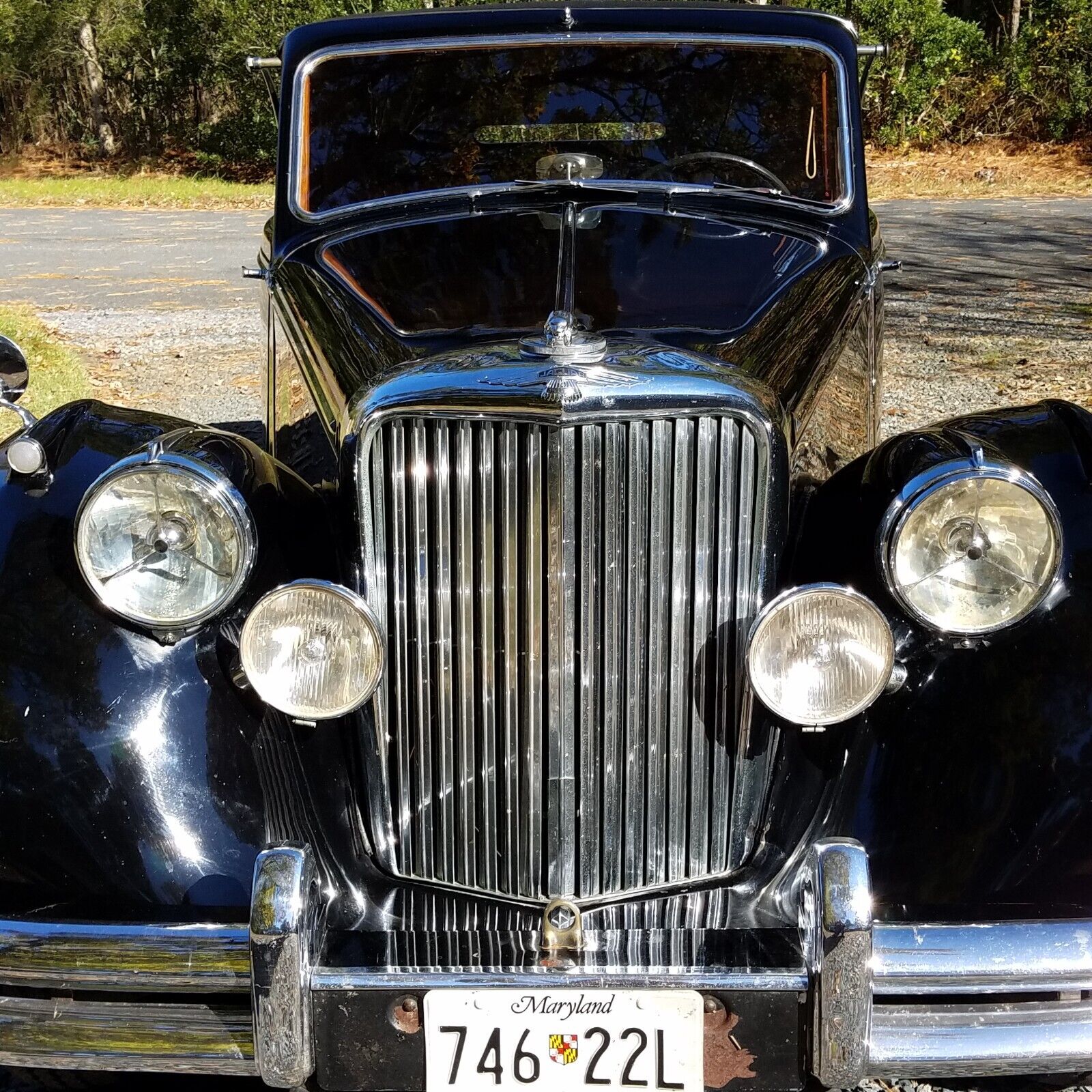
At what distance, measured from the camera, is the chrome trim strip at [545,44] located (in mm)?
3238

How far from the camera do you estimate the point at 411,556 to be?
2.03 meters

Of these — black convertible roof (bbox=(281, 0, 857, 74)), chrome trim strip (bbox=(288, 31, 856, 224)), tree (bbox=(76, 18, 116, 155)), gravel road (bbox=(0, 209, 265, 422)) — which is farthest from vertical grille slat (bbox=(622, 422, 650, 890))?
tree (bbox=(76, 18, 116, 155))

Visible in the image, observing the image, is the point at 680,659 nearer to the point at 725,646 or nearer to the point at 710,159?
the point at 725,646

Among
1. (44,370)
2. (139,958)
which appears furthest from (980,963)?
(44,370)

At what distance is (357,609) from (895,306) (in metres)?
7.31

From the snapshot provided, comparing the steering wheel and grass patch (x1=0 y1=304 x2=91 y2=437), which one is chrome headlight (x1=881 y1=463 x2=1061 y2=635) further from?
grass patch (x1=0 y1=304 x2=91 y2=437)

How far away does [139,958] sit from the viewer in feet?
6.01

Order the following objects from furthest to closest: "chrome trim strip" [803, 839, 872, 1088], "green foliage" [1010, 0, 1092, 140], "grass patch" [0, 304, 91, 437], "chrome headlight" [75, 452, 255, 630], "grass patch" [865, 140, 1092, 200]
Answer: "green foliage" [1010, 0, 1092, 140] → "grass patch" [865, 140, 1092, 200] → "grass patch" [0, 304, 91, 437] → "chrome headlight" [75, 452, 255, 630] → "chrome trim strip" [803, 839, 872, 1088]

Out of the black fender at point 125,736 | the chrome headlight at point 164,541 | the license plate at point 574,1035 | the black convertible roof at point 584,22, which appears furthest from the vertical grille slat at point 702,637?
the black convertible roof at point 584,22

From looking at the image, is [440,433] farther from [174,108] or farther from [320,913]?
[174,108]

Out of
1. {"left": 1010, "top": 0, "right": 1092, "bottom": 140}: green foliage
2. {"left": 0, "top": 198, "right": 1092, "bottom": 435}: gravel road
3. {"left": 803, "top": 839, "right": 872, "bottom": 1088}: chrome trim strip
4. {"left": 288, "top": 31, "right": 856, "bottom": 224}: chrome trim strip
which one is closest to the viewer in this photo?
{"left": 803, "top": 839, "right": 872, "bottom": 1088}: chrome trim strip

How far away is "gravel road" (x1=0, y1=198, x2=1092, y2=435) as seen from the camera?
21.8 ft

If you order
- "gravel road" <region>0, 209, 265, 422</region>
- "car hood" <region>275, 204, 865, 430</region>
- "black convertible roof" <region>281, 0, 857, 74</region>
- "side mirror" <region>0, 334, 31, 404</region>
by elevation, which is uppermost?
"black convertible roof" <region>281, 0, 857, 74</region>

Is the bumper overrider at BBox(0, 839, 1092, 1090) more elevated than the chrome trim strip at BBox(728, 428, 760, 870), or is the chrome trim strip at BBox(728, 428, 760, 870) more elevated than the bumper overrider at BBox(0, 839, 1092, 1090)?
the chrome trim strip at BBox(728, 428, 760, 870)
